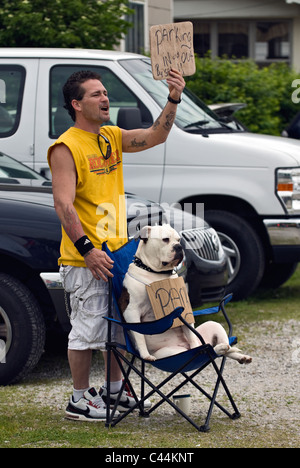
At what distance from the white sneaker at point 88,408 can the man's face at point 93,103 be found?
1.45 meters

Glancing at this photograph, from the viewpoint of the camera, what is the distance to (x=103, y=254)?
4.59m

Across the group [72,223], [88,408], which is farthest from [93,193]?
[88,408]

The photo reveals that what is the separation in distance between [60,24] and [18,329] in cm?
634

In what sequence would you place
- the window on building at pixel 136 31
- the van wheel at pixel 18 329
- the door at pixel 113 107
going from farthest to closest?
the window on building at pixel 136 31
the door at pixel 113 107
the van wheel at pixel 18 329

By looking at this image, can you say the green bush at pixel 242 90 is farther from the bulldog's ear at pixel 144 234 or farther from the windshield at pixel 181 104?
the bulldog's ear at pixel 144 234

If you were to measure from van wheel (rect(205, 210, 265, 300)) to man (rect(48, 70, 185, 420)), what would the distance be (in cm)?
330

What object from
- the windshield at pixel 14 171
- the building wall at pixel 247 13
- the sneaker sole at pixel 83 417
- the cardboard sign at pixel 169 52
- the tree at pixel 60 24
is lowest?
the sneaker sole at pixel 83 417

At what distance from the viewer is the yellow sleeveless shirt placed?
4.72 m

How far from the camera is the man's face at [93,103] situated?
4793 mm

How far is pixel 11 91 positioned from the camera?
7867 millimetres

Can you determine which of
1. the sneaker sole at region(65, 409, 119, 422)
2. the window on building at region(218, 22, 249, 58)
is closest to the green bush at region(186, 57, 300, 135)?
the sneaker sole at region(65, 409, 119, 422)

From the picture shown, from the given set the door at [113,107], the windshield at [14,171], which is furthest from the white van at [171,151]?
the windshield at [14,171]

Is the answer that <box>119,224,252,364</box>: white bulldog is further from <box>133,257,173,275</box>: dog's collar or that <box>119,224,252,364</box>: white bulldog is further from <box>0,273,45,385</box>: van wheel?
<box>0,273,45,385</box>: van wheel

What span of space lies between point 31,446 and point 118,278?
37.9 inches
